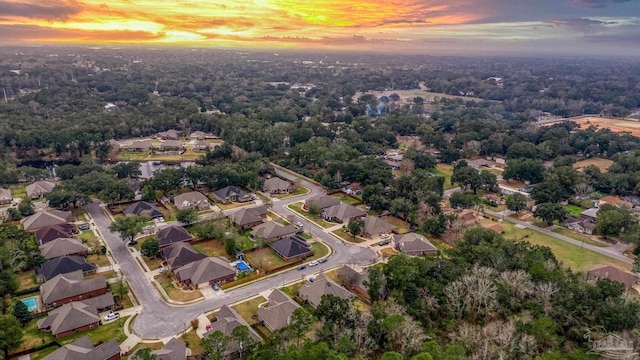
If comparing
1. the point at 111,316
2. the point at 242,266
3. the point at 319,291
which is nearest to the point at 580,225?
the point at 319,291

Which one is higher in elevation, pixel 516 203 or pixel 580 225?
pixel 516 203

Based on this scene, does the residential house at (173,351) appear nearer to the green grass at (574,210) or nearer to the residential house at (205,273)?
the residential house at (205,273)

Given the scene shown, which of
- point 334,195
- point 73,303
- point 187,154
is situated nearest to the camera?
point 73,303

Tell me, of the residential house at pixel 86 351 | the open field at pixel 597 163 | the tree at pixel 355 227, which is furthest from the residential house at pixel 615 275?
the open field at pixel 597 163

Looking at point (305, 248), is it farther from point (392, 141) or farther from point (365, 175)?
point (392, 141)

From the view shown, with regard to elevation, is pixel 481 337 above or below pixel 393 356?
below

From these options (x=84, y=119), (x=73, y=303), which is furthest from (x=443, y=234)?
(x=84, y=119)

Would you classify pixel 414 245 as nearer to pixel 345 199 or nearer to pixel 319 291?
pixel 319 291
